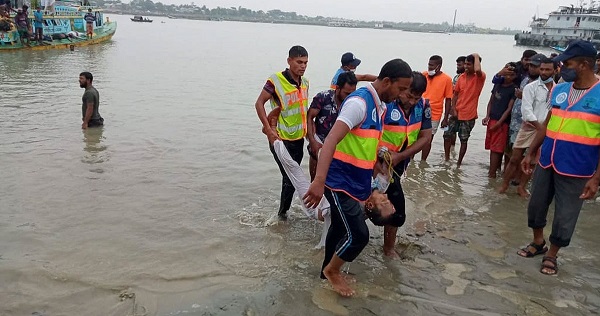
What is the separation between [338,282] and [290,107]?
188 centimetres

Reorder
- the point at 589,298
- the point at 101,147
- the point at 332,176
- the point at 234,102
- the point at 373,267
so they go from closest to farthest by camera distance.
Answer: the point at 332,176 → the point at 589,298 → the point at 373,267 → the point at 101,147 → the point at 234,102

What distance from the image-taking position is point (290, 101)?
15.6 ft

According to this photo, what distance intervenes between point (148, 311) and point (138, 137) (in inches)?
241

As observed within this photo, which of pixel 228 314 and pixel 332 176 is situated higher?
pixel 332 176

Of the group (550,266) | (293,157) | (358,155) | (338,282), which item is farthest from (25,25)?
(550,266)

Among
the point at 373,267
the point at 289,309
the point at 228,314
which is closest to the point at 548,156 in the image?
the point at 373,267

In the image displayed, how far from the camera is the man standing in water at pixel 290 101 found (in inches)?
182

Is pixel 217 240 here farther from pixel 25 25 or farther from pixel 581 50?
pixel 25 25

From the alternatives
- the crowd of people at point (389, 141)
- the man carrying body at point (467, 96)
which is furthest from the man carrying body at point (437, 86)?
the crowd of people at point (389, 141)

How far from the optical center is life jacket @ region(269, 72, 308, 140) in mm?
4699

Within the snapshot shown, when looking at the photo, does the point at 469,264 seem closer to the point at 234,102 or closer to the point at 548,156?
the point at 548,156

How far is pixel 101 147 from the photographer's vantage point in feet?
26.8

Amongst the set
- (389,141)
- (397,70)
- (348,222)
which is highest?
(397,70)

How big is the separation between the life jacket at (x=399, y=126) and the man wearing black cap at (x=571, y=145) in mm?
1122
